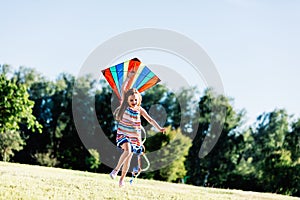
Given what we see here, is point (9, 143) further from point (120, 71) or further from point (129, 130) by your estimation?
point (120, 71)

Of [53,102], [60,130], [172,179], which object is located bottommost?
[172,179]

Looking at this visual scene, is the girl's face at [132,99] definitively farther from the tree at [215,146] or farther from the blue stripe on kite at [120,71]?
the tree at [215,146]

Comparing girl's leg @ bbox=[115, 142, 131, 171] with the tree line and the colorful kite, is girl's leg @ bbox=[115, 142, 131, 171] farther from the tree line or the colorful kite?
the tree line

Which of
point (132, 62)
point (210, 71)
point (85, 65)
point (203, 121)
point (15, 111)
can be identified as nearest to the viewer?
point (132, 62)

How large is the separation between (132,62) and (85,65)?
1613 millimetres

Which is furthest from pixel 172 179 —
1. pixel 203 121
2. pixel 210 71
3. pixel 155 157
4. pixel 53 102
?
pixel 210 71

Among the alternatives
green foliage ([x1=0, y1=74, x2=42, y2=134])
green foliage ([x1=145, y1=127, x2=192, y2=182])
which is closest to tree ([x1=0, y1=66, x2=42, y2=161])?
green foliage ([x1=0, y1=74, x2=42, y2=134])

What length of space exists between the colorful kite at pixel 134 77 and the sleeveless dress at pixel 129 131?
50cm

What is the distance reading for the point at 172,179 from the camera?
44406mm

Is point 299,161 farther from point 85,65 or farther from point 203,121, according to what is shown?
point 85,65

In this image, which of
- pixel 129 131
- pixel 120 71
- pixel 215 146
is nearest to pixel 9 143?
pixel 215 146

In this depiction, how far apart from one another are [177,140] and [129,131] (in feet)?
117

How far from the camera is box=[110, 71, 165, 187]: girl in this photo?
859cm

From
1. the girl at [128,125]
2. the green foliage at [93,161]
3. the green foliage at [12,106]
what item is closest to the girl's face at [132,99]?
the girl at [128,125]
